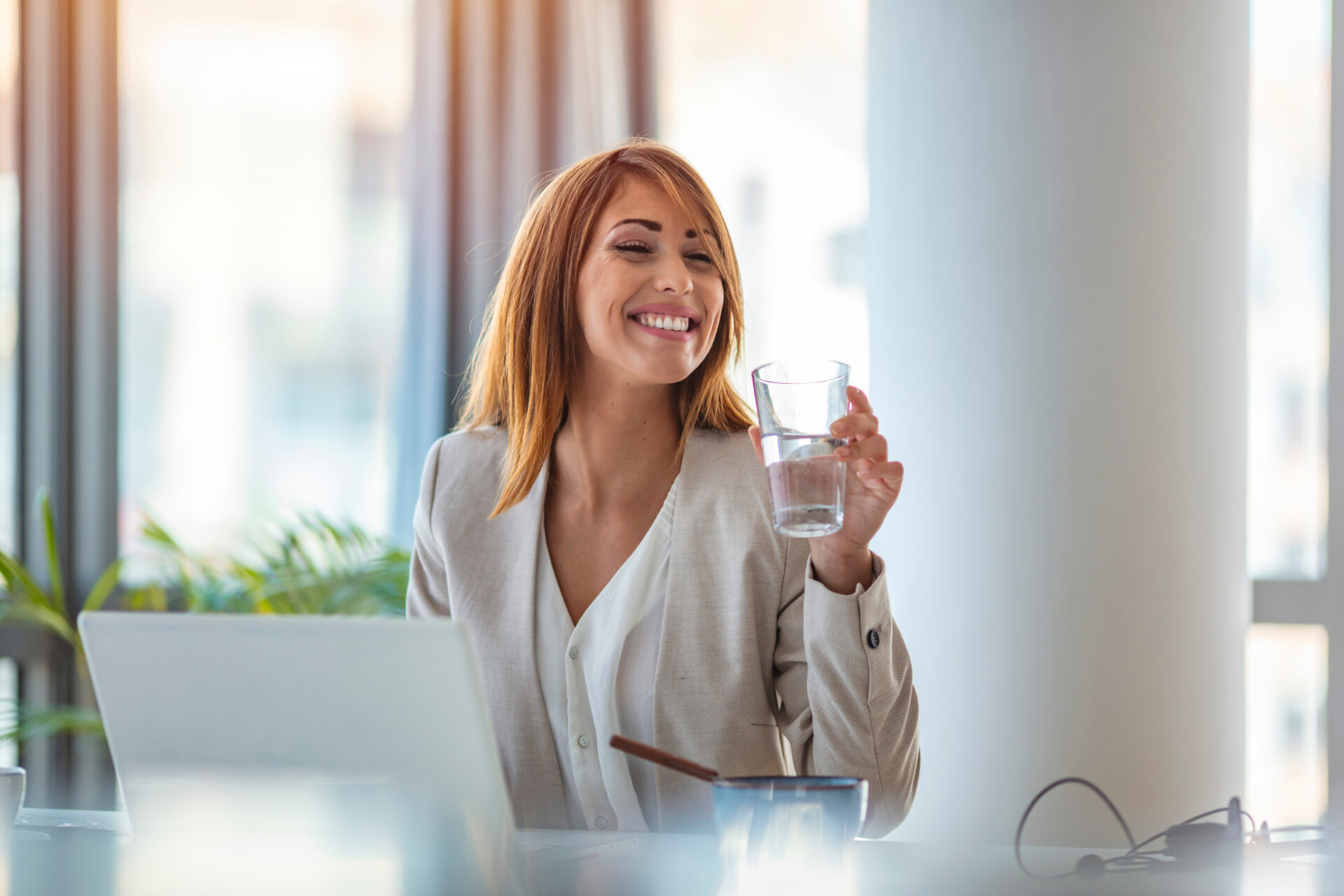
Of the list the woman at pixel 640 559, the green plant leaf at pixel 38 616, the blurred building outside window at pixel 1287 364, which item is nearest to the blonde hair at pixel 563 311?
the woman at pixel 640 559

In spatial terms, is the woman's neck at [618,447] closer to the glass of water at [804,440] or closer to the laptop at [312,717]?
the glass of water at [804,440]

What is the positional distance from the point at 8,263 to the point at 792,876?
10.2 feet

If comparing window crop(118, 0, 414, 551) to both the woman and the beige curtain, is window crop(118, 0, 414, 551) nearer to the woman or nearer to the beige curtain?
the beige curtain

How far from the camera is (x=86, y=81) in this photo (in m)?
3.07

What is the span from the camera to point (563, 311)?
1616 millimetres

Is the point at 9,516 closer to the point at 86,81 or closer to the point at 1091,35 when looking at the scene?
the point at 86,81

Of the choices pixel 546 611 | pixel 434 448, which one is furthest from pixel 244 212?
pixel 546 611

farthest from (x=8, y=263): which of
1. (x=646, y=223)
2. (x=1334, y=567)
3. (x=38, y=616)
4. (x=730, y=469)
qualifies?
(x=1334, y=567)

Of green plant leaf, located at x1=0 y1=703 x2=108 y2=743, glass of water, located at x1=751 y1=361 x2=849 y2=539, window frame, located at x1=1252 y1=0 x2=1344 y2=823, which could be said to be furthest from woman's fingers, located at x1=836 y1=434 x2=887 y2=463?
green plant leaf, located at x1=0 y1=703 x2=108 y2=743

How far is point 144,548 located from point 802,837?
2.72m

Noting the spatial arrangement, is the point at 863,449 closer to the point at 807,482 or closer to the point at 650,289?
the point at 807,482

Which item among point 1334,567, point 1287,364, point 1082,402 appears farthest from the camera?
point 1287,364

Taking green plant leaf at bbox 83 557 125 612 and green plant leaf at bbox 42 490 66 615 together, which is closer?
green plant leaf at bbox 42 490 66 615

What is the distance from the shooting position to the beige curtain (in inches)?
117
